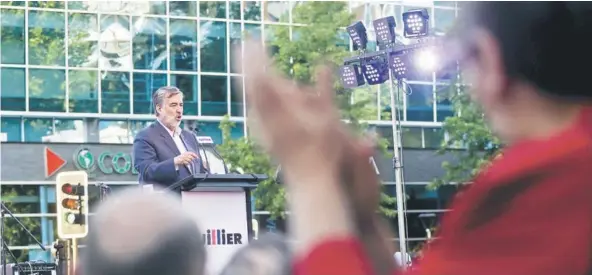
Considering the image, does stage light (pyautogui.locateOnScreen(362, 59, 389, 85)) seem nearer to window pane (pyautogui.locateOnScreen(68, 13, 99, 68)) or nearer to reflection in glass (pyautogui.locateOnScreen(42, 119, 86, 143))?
window pane (pyautogui.locateOnScreen(68, 13, 99, 68))

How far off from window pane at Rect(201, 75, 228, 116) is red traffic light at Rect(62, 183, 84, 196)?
507 inches

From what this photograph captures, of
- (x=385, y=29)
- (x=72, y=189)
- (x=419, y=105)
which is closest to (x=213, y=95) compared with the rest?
(x=419, y=105)

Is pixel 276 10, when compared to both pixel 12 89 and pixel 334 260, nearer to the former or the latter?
pixel 12 89

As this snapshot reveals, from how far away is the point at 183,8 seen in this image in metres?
21.4

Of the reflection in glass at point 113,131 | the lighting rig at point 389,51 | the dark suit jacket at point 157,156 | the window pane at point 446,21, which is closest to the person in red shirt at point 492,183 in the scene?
the window pane at point 446,21

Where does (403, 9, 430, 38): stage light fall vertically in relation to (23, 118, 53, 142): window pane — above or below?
above

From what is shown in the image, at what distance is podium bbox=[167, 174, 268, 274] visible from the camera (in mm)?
4131

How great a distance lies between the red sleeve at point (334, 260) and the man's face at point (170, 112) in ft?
12.2

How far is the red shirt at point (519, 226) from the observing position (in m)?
0.85

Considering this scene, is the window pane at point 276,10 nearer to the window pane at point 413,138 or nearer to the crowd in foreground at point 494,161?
the window pane at point 413,138

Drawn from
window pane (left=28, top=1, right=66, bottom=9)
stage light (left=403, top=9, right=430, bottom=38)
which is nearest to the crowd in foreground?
stage light (left=403, top=9, right=430, bottom=38)

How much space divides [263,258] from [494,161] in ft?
0.98

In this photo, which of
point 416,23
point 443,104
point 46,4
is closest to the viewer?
point 416,23

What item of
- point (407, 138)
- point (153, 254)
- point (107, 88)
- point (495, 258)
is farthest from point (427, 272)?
point (407, 138)
